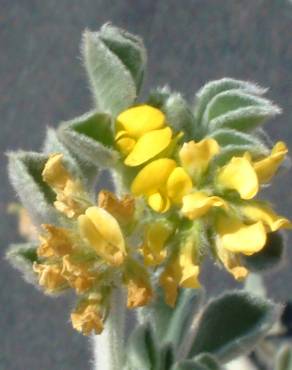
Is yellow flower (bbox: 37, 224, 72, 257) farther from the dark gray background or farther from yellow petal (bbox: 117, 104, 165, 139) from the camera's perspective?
the dark gray background

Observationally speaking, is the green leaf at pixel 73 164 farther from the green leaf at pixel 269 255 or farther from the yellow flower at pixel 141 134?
the green leaf at pixel 269 255

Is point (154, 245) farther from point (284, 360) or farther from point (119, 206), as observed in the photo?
point (284, 360)

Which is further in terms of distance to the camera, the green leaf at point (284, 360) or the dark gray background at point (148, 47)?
the dark gray background at point (148, 47)

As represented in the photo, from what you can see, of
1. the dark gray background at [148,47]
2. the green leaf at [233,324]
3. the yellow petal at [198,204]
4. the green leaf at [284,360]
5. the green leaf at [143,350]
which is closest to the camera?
the yellow petal at [198,204]

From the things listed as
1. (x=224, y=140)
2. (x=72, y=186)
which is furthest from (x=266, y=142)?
(x=72, y=186)

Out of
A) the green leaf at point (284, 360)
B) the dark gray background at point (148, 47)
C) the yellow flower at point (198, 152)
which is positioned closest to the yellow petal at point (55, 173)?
the yellow flower at point (198, 152)

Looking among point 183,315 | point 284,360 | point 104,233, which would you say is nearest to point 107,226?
point 104,233

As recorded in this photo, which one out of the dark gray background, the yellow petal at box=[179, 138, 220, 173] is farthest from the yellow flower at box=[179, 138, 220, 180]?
the dark gray background
